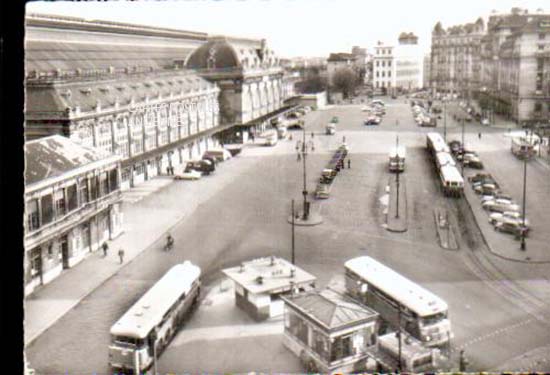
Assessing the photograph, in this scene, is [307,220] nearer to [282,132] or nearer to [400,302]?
[400,302]

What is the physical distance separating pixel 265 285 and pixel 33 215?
4307 millimetres

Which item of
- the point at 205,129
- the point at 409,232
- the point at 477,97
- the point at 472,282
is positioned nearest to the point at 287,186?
the point at 409,232

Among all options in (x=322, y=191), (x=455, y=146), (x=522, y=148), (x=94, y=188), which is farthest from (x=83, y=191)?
(x=522, y=148)

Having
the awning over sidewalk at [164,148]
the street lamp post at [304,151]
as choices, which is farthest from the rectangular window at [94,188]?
the street lamp post at [304,151]

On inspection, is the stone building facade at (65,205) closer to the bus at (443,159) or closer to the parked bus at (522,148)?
the bus at (443,159)

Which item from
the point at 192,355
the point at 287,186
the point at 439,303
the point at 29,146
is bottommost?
the point at 192,355

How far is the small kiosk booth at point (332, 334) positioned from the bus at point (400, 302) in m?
0.58

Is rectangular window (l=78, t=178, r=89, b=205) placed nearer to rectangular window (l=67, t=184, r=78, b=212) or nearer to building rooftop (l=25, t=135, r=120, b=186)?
rectangular window (l=67, t=184, r=78, b=212)

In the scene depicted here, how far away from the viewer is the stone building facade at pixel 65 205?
37.8 feet

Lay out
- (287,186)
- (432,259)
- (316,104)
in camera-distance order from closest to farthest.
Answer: (432,259) → (287,186) → (316,104)

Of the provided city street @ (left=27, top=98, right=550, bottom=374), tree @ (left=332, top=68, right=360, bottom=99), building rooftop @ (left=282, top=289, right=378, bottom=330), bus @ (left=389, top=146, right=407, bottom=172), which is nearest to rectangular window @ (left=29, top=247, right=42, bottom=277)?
city street @ (left=27, top=98, right=550, bottom=374)

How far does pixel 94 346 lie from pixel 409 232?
21.5ft

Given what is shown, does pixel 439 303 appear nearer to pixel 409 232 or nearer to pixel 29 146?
pixel 409 232

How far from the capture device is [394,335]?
30.9 ft
